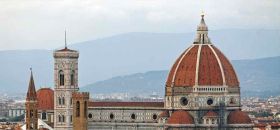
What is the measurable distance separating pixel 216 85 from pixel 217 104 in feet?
5.76

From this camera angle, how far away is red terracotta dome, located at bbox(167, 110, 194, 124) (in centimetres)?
12069

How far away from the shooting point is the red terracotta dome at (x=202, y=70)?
124 meters

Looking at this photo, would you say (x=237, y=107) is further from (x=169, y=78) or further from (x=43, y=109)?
(x=43, y=109)

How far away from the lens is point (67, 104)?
130 metres

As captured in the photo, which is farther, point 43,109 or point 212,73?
point 43,109

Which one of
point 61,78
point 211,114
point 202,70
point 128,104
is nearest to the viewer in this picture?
point 211,114

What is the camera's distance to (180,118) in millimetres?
121062

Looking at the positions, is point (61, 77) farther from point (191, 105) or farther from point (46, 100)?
point (191, 105)

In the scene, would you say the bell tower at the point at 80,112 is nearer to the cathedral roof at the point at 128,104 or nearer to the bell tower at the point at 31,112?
the bell tower at the point at 31,112

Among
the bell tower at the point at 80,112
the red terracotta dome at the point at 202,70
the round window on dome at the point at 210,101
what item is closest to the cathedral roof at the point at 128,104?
the red terracotta dome at the point at 202,70

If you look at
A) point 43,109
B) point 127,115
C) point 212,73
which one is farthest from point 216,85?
point 43,109

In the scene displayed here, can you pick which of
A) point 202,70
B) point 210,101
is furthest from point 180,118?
point 202,70

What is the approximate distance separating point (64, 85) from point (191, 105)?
551 inches

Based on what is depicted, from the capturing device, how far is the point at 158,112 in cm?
12625
